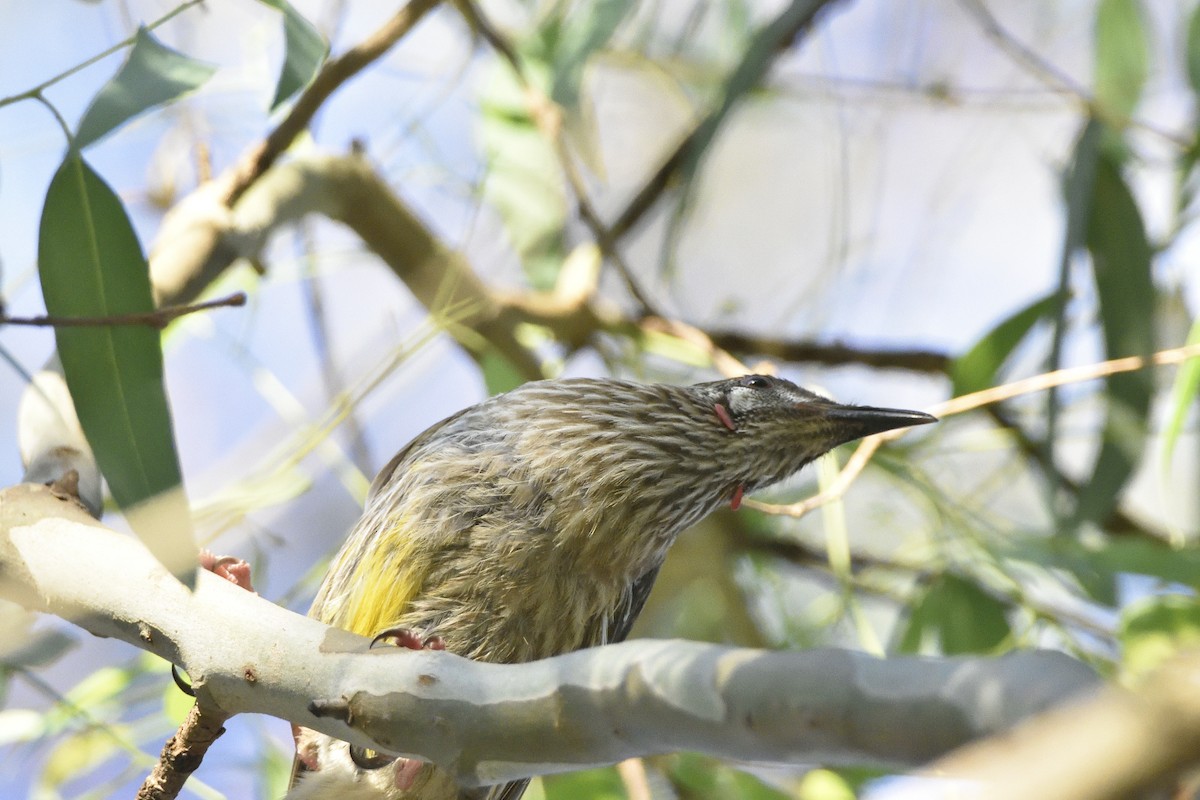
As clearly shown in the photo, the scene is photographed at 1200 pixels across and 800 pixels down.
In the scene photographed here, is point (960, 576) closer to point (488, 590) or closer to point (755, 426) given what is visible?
point (755, 426)

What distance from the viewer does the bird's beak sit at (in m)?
1.71

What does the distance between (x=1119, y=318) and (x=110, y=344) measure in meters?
1.75

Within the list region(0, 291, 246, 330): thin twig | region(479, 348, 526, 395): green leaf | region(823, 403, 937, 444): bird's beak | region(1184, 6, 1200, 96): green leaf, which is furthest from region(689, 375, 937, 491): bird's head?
region(1184, 6, 1200, 96): green leaf

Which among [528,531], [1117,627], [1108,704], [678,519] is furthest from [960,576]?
[1108,704]

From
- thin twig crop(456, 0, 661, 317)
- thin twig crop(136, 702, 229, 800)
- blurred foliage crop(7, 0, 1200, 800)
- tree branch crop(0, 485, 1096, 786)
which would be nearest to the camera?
tree branch crop(0, 485, 1096, 786)

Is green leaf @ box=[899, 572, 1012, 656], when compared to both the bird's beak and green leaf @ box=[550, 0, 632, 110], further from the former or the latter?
green leaf @ box=[550, 0, 632, 110]

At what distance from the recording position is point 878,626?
2836mm

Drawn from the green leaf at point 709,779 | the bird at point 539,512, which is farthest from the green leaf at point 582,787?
the bird at point 539,512

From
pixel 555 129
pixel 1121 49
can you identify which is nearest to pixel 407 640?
pixel 555 129

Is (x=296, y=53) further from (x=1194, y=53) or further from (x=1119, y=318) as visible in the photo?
(x=1194, y=53)

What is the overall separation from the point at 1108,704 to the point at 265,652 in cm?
72

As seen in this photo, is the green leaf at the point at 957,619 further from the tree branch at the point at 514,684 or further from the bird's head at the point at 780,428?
the tree branch at the point at 514,684

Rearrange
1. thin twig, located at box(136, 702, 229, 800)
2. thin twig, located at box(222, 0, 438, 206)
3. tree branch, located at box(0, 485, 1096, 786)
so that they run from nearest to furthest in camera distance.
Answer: tree branch, located at box(0, 485, 1096, 786), thin twig, located at box(136, 702, 229, 800), thin twig, located at box(222, 0, 438, 206)

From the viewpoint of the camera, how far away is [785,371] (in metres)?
2.64
